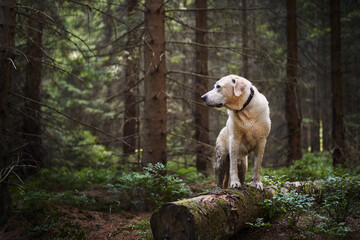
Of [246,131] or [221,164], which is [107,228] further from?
[246,131]

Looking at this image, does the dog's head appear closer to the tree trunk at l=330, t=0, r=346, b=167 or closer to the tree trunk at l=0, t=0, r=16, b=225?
the tree trunk at l=0, t=0, r=16, b=225

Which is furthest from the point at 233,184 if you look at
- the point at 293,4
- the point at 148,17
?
the point at 293,4

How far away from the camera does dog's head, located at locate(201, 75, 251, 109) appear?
499 centimetres

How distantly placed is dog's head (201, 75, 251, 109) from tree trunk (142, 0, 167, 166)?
2.44m

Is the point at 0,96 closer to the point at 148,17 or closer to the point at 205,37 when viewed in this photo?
the point at 148,17

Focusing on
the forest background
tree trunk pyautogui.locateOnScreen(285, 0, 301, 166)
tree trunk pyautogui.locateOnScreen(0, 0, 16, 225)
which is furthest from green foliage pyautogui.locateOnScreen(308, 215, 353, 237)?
tree trunk pyautogui.locateOnScreen(285, 0, 301, 166)

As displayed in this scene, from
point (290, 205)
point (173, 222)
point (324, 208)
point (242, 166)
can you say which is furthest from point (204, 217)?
point (242, 166)

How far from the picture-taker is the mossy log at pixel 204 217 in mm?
3584

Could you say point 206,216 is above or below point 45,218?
above

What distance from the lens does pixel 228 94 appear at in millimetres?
5023

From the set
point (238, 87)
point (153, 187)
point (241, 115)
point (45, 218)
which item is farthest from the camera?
point (153, 187)

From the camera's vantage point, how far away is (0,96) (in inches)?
219

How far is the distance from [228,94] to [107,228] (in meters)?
3.41

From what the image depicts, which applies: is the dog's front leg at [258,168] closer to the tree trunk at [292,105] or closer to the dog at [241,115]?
the dog at [241,115]
